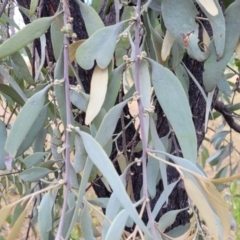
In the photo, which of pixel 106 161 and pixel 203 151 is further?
pixel 203 151

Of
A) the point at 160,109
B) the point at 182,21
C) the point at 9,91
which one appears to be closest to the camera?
the point at 182,21

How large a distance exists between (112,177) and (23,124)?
0.12 metres

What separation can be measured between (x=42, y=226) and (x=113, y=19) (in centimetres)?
46

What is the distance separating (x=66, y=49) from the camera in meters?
0.40

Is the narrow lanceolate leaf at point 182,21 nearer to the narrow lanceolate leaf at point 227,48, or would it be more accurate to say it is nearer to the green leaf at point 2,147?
the narrow lanceolate leaf at point 227,48

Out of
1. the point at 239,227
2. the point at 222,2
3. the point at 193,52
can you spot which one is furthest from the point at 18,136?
the point at 239,227

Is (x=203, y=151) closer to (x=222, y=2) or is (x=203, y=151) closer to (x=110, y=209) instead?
(x=222, y=2)

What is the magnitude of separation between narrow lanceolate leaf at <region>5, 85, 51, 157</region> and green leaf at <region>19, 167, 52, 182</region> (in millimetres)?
90

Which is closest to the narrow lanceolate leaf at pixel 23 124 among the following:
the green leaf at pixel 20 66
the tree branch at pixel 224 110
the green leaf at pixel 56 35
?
the green leaf at pixel 56 35

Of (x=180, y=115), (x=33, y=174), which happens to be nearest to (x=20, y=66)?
(x=33, y=174)

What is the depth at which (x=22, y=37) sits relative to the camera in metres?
0.41

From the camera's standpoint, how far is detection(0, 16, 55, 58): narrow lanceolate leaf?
41cm

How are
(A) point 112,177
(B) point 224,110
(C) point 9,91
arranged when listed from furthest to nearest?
1. (B) point 224,110
2. (C) point 9,91
3. (A) point 112,177

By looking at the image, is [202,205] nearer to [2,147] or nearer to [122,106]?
[122,106]
